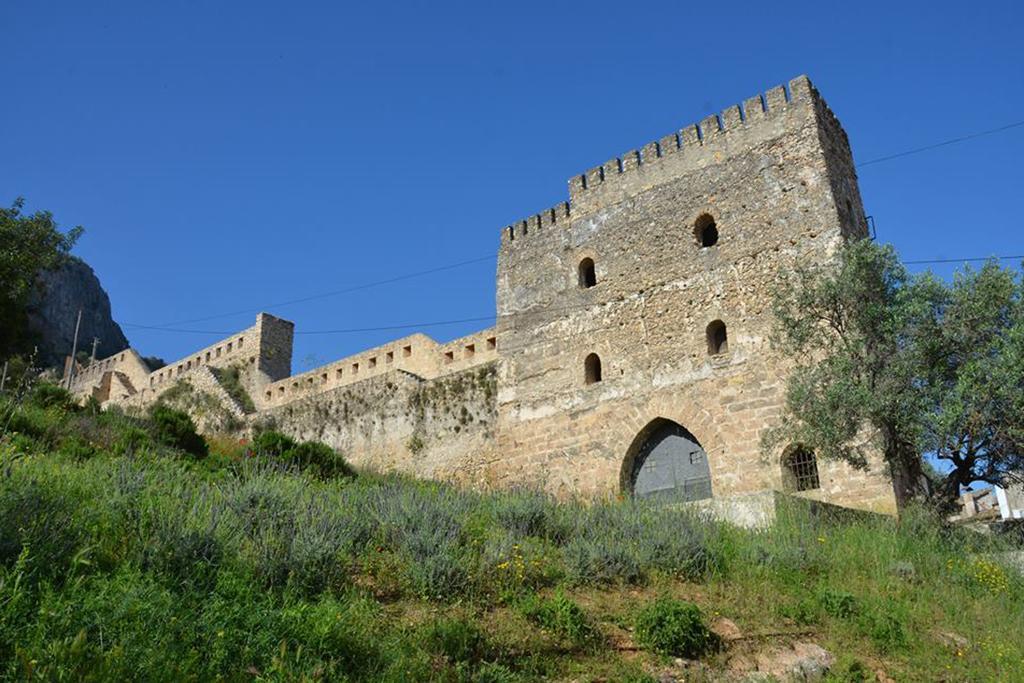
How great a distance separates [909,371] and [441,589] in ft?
27.9

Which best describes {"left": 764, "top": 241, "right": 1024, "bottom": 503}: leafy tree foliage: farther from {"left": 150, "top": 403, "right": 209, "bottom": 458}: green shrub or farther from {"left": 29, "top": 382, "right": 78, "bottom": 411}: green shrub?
{"left": 29, "top": 382, "right": 78, "bottom": 411}: green shrub

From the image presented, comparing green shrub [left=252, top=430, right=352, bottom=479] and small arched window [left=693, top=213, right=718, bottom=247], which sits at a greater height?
small arched window [left=693, top=213, right=718, bottom=247]

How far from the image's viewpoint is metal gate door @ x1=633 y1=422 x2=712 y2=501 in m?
16.4

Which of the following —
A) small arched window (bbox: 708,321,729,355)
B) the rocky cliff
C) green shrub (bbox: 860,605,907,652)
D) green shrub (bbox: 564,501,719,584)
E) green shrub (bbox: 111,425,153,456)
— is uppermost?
the rocky cliff

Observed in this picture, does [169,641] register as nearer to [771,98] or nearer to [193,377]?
[771,98]

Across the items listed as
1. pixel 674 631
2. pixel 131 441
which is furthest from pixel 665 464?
pixel 674 631

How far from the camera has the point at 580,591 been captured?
798 cm

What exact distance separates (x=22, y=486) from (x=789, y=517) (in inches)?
343

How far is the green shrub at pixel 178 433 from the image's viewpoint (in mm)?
15128

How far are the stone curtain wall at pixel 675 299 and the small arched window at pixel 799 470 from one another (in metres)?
0.22

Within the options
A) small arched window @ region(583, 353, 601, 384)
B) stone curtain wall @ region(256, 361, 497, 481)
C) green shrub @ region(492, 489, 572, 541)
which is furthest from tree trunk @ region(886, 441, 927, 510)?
stone curtain wall @ region(256, 361, 497, 481)

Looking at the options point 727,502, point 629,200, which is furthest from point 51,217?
point 727,502

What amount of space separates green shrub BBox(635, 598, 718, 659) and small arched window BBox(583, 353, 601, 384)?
11.9 metres

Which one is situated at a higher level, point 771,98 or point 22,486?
point 771,98
